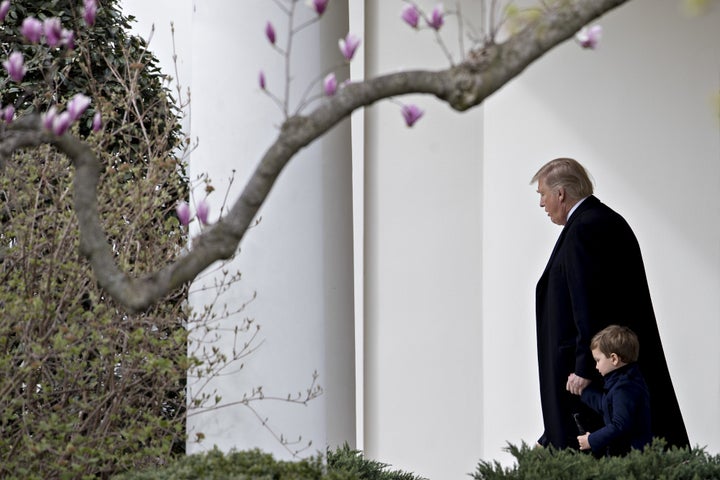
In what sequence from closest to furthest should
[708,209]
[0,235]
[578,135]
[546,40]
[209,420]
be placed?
[546,40] < [209,420] < [0,235] < [708,209] < [578,135]

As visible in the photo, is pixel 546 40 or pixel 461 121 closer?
pixel 546 40

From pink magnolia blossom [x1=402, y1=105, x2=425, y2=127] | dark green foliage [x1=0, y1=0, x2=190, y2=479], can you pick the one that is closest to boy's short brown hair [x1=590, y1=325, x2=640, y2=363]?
dark green foliage [x1=0, y1=0, x2=190, y2=479]

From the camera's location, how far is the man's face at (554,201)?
5.47 m

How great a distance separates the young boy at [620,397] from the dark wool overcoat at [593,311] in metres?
0.19

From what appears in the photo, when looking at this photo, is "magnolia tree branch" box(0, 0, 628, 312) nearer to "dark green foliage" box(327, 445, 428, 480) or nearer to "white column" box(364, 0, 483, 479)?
"dark green foliage" box(327, 445, 428, 480)

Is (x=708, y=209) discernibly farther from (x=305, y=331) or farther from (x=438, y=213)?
(x=305, y=331)

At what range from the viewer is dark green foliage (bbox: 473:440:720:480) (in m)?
4.32

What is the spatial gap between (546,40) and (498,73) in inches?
5.0

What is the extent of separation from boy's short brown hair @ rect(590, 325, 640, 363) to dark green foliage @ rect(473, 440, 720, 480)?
1.95ft

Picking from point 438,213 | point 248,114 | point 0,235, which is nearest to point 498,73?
point 248,114

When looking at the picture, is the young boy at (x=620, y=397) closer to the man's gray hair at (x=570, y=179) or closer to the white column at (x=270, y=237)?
the man's gray hair at (x=570, y=179)

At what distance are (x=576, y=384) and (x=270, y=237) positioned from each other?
4.88 ft

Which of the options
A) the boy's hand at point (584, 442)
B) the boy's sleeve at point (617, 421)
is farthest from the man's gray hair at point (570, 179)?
the boy's hand at point (584, 442)

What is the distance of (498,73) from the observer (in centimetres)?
271
